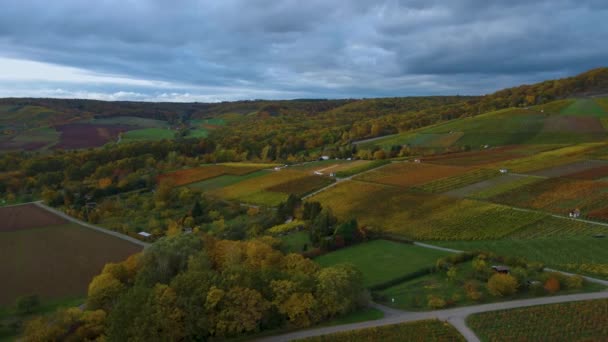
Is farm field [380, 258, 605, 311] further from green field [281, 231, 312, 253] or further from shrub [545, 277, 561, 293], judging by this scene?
green field [281, 231, 312, 253]

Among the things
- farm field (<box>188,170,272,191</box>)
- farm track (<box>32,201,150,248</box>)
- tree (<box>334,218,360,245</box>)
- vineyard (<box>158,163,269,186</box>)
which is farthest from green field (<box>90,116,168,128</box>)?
tree (<box>334,218,360,245</box>)

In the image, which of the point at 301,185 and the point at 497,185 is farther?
the point at 301,185

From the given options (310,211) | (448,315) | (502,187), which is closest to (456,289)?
(448,315)

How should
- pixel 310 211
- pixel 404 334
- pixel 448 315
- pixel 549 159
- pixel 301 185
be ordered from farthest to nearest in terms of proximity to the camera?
pixel 301 185
pixel 549 159
pixel 310 211
pixel 448 315
pixel 404 334

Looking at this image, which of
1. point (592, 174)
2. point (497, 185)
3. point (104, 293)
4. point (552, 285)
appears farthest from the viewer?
point (497, 185)

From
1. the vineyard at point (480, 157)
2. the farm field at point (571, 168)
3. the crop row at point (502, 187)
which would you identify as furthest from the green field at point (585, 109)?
the crop row at point (502, 187)

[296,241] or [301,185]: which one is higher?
[301,185]

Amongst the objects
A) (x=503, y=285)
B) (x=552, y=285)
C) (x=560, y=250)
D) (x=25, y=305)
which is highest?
(x=560, y=250)

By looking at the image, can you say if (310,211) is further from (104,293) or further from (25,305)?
(25,305)
